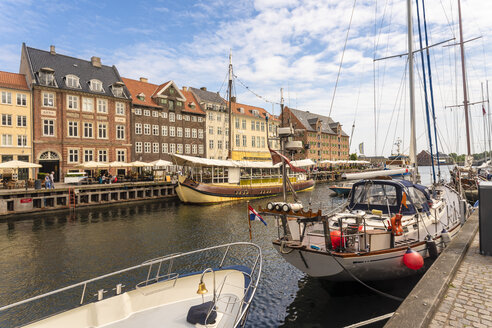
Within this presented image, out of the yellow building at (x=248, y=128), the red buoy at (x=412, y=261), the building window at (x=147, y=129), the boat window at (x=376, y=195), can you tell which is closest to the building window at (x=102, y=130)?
the building window at (x=147, y=129)

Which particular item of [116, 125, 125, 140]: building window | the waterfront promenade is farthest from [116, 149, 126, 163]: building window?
the waterfront promenade

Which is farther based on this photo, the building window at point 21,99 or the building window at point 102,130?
the building window at point 102,130

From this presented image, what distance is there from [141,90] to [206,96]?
14.7m

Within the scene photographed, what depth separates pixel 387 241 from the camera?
8.41m

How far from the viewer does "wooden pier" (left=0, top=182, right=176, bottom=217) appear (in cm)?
2456

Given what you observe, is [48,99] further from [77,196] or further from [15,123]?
[77,196]

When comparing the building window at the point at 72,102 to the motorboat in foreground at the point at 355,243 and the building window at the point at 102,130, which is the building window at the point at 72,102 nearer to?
the building window at the point at 102,130

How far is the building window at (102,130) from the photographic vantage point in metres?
41.0

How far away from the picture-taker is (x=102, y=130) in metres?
41.4

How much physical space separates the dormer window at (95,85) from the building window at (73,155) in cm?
980

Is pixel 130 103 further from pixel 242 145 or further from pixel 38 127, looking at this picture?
pixel 242 145

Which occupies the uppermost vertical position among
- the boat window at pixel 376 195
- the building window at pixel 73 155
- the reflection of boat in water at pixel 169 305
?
the building window at pixel 73 155

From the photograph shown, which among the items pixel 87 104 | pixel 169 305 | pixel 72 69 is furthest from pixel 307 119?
pixel 169 305

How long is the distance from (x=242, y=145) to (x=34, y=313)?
180ft
